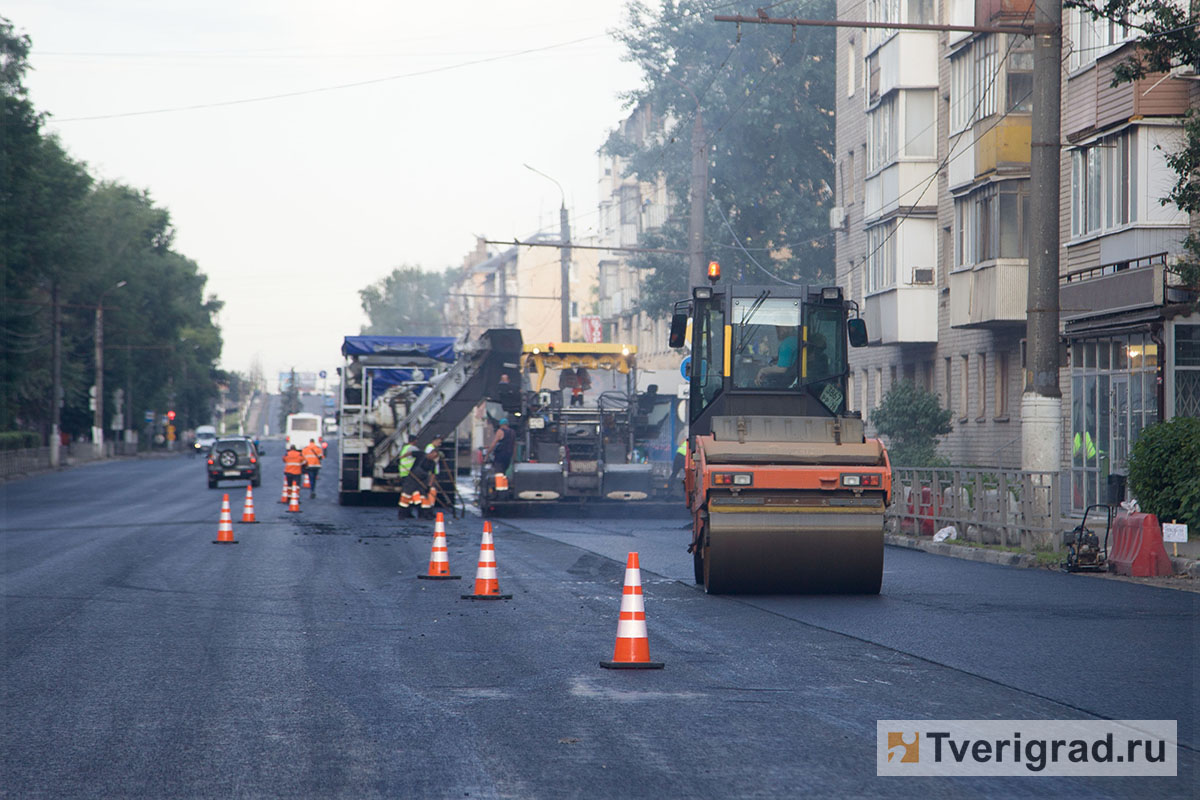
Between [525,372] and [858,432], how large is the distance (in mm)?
15921

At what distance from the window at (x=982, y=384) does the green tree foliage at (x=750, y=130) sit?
17408 mm

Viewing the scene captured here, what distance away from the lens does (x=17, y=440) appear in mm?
62844

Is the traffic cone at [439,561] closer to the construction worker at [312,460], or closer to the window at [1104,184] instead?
the window at [1104,184]

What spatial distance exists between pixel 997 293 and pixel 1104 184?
482 cm

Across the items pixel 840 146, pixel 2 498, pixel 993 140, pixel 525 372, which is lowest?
pixel 2 498

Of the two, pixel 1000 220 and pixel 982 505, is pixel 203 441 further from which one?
pixel 982 505

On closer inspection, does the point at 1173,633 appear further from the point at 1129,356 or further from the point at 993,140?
the point at 993,140

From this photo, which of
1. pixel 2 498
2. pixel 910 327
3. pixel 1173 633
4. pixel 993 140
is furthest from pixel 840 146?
→ pixel 1173 633

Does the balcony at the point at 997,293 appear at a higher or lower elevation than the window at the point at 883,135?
lower

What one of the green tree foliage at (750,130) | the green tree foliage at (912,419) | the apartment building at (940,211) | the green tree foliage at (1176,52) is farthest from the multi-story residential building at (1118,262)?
the green tree foliage at (750,130)

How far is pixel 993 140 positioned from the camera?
31.0m

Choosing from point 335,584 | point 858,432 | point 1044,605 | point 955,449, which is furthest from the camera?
point 955,449

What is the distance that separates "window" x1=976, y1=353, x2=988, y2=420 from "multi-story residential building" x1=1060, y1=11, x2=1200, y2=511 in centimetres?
599

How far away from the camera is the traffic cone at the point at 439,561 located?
1639cm
